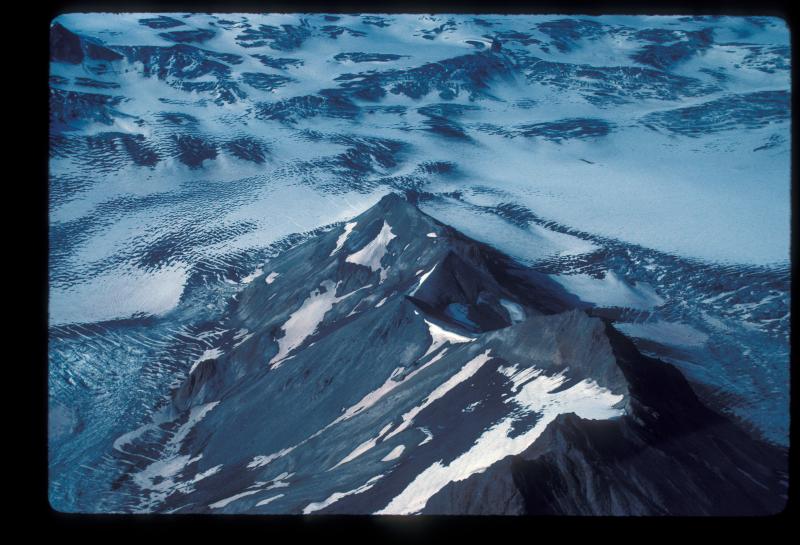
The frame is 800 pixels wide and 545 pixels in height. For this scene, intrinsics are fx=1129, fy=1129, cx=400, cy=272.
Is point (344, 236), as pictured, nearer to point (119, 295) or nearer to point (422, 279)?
point (422, 279)

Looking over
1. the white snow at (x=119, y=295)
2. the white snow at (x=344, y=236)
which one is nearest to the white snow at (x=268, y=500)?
the white snow at (x=344, y=236)

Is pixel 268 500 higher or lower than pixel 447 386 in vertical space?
lower

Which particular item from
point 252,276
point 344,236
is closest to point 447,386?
point 344,236

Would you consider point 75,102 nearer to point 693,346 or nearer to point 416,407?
point 693,346

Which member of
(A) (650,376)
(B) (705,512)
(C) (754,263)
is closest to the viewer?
(B) (705,512)

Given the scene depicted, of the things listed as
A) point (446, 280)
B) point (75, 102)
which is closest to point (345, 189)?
point (75, 102)

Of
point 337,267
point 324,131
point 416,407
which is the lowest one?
point 324,131

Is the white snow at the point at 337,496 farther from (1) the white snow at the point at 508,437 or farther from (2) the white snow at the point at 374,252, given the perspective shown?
(2) the white snow at the point at 374,252

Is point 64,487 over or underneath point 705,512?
underneath
